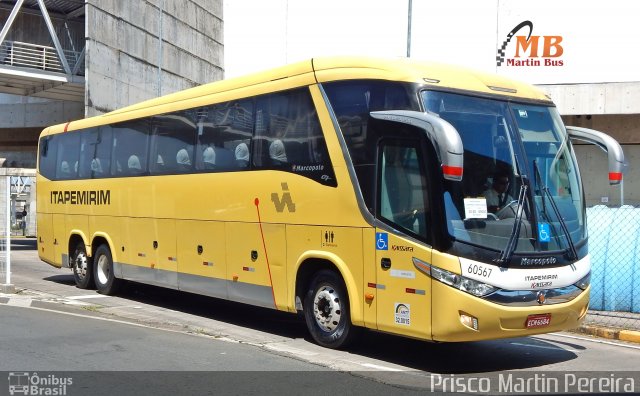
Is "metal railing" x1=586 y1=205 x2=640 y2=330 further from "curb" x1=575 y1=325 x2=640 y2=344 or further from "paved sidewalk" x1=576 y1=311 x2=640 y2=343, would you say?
"curb" x1=575 y1=325 x2=640 y2=344

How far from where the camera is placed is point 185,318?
12.7m

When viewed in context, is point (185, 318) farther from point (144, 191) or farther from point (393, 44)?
point (393, 44)

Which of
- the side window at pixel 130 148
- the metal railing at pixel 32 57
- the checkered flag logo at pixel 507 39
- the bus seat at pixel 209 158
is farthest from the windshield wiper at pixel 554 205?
the metal railing at pixel 32 57

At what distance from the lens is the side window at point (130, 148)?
46.1 ft

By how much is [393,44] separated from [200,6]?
12.1m

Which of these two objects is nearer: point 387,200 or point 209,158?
point 387,200

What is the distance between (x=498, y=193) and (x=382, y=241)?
1.46 meters

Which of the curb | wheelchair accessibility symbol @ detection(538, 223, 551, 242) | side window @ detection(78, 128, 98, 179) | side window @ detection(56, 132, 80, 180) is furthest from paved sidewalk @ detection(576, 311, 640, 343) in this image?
side window @ detection(56, 132, 80, 180)

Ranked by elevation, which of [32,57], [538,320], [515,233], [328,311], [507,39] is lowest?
[328,311]

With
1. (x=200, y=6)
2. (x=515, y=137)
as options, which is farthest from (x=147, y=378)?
(x=200, y=6)

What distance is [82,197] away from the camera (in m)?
16.2

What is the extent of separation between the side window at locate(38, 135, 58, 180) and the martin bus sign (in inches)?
805

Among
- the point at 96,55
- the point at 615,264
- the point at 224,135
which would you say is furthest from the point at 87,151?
the point at 96,55

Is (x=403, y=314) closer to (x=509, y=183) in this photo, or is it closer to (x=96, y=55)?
(x=509, y=183)
